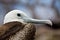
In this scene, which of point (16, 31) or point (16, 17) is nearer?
point (16, 31)

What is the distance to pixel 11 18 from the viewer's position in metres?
0.70

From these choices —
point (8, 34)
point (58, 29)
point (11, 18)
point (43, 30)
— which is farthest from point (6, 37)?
point (58, 29)

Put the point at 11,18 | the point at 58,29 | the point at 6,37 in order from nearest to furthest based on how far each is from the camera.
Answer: the point at 6,37, the point at 11,18, the point at 58,29

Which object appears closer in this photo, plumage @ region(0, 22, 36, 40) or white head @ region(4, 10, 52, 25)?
plumage @ region(0, 22, 36, 40)

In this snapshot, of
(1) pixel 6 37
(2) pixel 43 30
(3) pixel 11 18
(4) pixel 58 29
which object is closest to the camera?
(1) pixel 6 37

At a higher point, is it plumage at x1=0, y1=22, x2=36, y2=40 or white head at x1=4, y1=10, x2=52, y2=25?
white head at x1=4, y1=10, x2=52, y2=25

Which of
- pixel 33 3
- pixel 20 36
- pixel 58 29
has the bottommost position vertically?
pixel 58 29

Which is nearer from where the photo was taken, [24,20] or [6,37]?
[6,37]

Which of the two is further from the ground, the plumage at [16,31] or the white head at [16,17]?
the white head at [16,17]

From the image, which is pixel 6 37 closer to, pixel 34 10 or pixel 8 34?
pixel 8 34

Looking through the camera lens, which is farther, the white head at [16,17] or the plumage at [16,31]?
the white head at [16,17]

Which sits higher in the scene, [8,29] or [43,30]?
[8,29]

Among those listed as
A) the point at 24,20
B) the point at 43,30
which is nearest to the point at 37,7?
the point at 43,30

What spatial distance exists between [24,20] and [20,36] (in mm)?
144
